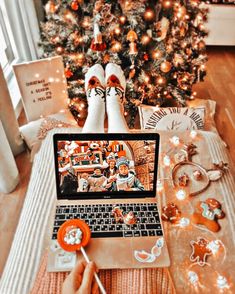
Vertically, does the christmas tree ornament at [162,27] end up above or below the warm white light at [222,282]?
above

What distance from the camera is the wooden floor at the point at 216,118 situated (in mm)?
1521

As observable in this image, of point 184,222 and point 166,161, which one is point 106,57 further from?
point 184,222

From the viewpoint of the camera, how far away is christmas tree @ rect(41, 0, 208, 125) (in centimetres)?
179

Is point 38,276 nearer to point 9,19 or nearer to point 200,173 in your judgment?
point 200,173

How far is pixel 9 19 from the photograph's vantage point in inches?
83.8

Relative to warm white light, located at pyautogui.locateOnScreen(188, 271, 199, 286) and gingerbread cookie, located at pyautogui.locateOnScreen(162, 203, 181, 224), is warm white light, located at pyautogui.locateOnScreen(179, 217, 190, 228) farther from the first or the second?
warm white light, located at pyautogui.locateOnScreen(188, 271, 199, 286)

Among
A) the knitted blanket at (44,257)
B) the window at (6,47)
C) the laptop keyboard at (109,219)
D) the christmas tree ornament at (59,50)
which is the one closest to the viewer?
the knitted blanket at (44,257)

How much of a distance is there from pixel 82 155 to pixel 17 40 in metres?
1.67

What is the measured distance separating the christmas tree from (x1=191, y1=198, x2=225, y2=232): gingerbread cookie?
1.07 meters

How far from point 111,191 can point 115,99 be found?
0.63m

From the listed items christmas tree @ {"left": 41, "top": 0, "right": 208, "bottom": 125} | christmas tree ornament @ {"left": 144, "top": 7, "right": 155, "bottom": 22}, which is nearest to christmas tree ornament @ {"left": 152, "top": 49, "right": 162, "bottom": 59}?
christmas tree @ {"left": 41, "top": 0, "right": 208, "bottom": 125}

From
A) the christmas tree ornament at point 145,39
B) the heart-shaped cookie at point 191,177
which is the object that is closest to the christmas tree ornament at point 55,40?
the christmas tree ornament at point 145,39

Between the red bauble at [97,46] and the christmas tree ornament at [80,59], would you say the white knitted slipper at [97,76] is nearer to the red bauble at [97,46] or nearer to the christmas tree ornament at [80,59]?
the red bauble at [97,46]

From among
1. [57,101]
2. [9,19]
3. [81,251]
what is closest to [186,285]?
[81,251]
